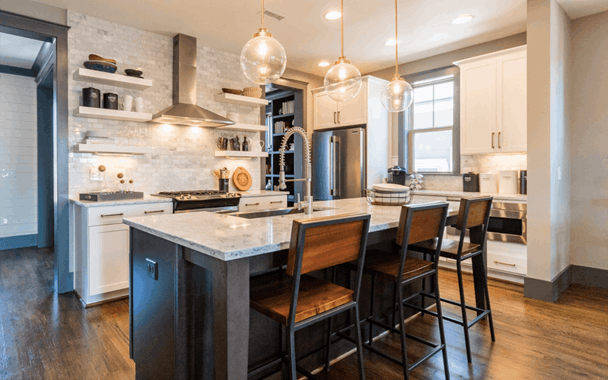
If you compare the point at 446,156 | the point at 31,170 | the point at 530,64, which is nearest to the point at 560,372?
the point at 530,64

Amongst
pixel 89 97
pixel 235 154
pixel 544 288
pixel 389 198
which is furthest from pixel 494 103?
pixel 89 97

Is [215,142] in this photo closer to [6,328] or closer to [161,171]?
[161,171]

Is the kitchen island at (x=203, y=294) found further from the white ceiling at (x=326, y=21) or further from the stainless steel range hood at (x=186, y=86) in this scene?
the white ceiling at (x=326, y=21)

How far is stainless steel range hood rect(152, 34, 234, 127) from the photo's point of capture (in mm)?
4027

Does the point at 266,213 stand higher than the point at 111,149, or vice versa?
the point at 111,149

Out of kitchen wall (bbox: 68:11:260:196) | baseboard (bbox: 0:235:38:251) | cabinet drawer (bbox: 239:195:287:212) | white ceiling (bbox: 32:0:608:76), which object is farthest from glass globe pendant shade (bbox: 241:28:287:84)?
baseboard (bbox: 0:235:38:251)

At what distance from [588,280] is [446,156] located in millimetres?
2149

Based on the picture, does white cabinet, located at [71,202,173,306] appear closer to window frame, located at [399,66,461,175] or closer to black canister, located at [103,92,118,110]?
black canister, located at [103,92,118,110]

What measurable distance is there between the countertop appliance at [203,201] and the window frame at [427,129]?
2707 millimetres

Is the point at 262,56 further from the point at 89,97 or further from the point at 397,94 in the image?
the point at 89,97

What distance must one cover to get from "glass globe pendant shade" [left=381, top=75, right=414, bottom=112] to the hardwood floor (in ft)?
5.77

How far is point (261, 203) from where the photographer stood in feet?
14.8

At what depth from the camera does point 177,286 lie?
156 centimetres

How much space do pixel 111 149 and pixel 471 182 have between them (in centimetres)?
414
